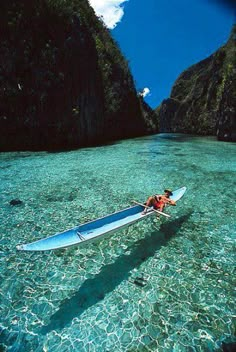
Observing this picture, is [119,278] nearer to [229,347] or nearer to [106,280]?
[106,280]

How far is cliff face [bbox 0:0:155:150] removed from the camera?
28.6 meters

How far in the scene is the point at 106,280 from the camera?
24.1 feet

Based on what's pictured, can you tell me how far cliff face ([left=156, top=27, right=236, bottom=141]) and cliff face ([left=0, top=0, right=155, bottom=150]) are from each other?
22.3 meters

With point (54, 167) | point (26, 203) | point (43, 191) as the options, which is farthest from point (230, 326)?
point (54, 167)

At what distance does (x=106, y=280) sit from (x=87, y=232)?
1.66 meters

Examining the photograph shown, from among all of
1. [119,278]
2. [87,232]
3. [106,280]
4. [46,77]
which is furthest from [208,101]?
[106,280]

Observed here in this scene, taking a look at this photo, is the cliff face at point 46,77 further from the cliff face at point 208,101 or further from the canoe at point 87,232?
the canoe at point 87,232

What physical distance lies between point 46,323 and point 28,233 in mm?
4617

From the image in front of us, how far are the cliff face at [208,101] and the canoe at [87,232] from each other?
35371 millimetres

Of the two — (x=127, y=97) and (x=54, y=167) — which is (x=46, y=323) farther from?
(x=127, y=97)

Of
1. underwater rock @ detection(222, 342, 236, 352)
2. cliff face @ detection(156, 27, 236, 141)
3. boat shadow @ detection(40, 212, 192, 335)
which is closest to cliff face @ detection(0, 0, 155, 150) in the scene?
cliff face @ detection(156, 27, 236, 141)

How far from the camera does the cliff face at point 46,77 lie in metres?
28.6

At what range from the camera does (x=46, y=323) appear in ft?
19.4

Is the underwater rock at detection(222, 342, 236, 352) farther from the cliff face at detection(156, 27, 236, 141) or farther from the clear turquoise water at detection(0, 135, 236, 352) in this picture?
the cliff face at detection(156, 27, 236, 141)
